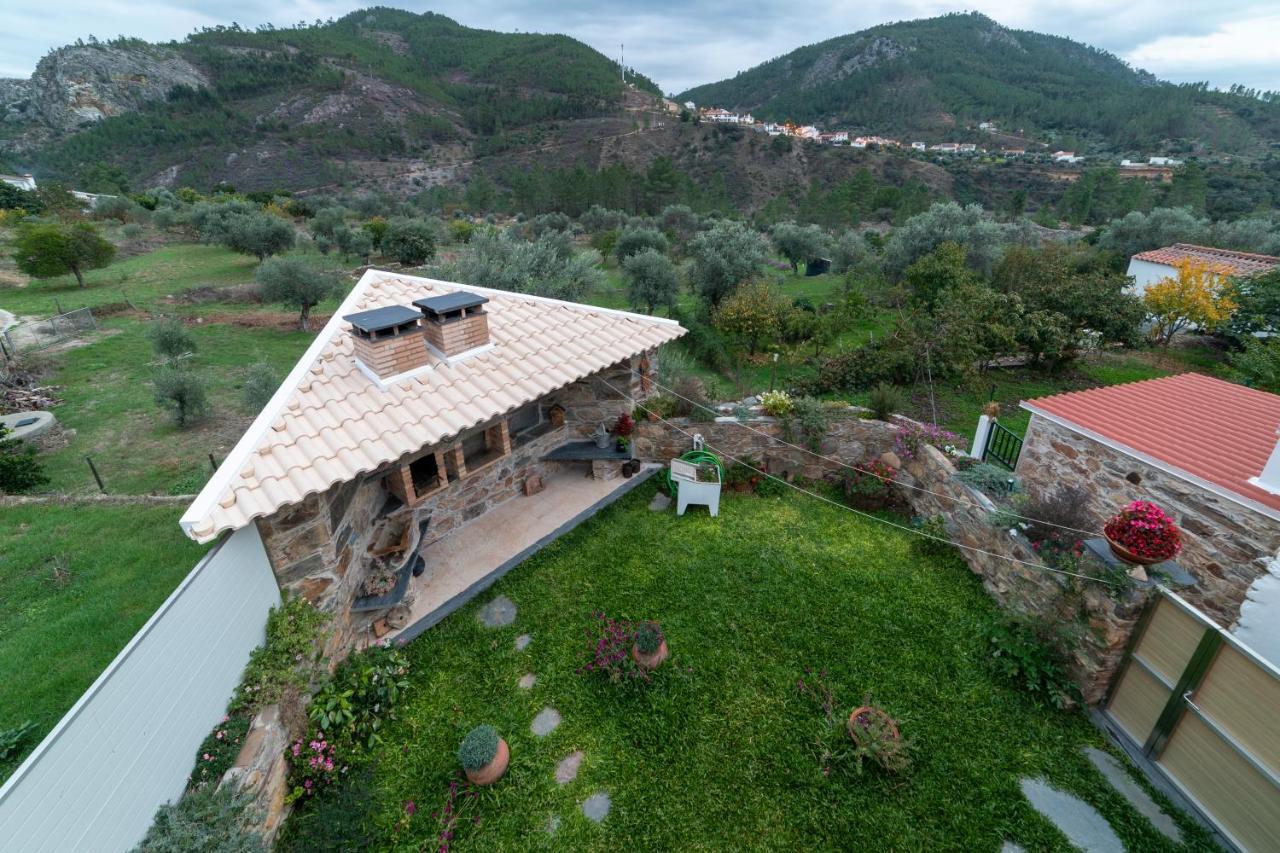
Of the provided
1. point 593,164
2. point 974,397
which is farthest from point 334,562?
point 593,164

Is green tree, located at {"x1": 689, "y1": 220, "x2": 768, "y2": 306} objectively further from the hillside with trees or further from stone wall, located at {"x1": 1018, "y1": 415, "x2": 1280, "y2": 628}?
the hillside with trees

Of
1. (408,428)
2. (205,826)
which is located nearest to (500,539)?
(408,428)

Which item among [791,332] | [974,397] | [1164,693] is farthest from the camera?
[791,332]

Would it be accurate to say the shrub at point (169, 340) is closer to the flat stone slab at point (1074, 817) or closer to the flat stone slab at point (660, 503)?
the flat stone slab at point (660, 503)

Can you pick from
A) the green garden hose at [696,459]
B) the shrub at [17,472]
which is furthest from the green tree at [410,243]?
the green garden hose at [696,459]

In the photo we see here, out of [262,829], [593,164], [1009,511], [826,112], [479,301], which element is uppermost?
[826,112]

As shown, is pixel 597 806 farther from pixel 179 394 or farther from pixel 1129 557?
pixel 179 394

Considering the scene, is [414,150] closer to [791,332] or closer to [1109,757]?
[791,332]
